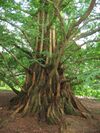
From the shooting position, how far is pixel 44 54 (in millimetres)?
9688

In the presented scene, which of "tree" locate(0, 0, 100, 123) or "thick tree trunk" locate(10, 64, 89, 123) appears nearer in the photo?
"tree" locate(0, 0, 100, 123)

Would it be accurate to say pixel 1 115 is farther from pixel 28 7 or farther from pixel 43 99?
pixel 28 7

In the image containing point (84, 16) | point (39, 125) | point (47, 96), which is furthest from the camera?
point (47, 96)

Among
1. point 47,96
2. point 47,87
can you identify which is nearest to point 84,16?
point 47,87

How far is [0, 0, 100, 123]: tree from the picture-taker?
8.80 meters

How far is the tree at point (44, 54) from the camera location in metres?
8.80

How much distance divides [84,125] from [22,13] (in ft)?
10.8

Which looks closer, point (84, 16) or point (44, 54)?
point (84, 16)

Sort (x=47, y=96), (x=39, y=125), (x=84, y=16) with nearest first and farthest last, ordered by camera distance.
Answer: (x=84, y=16) < (x=39, y=125) < (x=47, y=96)

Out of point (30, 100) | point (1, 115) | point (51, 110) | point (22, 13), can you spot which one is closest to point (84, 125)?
point (51, 110)

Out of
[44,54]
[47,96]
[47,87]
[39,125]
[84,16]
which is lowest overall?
[39,125]

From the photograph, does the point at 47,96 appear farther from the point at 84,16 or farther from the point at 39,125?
the point at 84,16

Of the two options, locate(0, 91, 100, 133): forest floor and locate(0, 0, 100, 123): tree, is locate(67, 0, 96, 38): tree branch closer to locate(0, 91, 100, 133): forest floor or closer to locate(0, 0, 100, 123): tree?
locate(0, 0, 100, 123): tree

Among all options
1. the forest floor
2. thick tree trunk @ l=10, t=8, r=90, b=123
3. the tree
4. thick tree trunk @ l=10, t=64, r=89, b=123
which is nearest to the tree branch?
the tree
